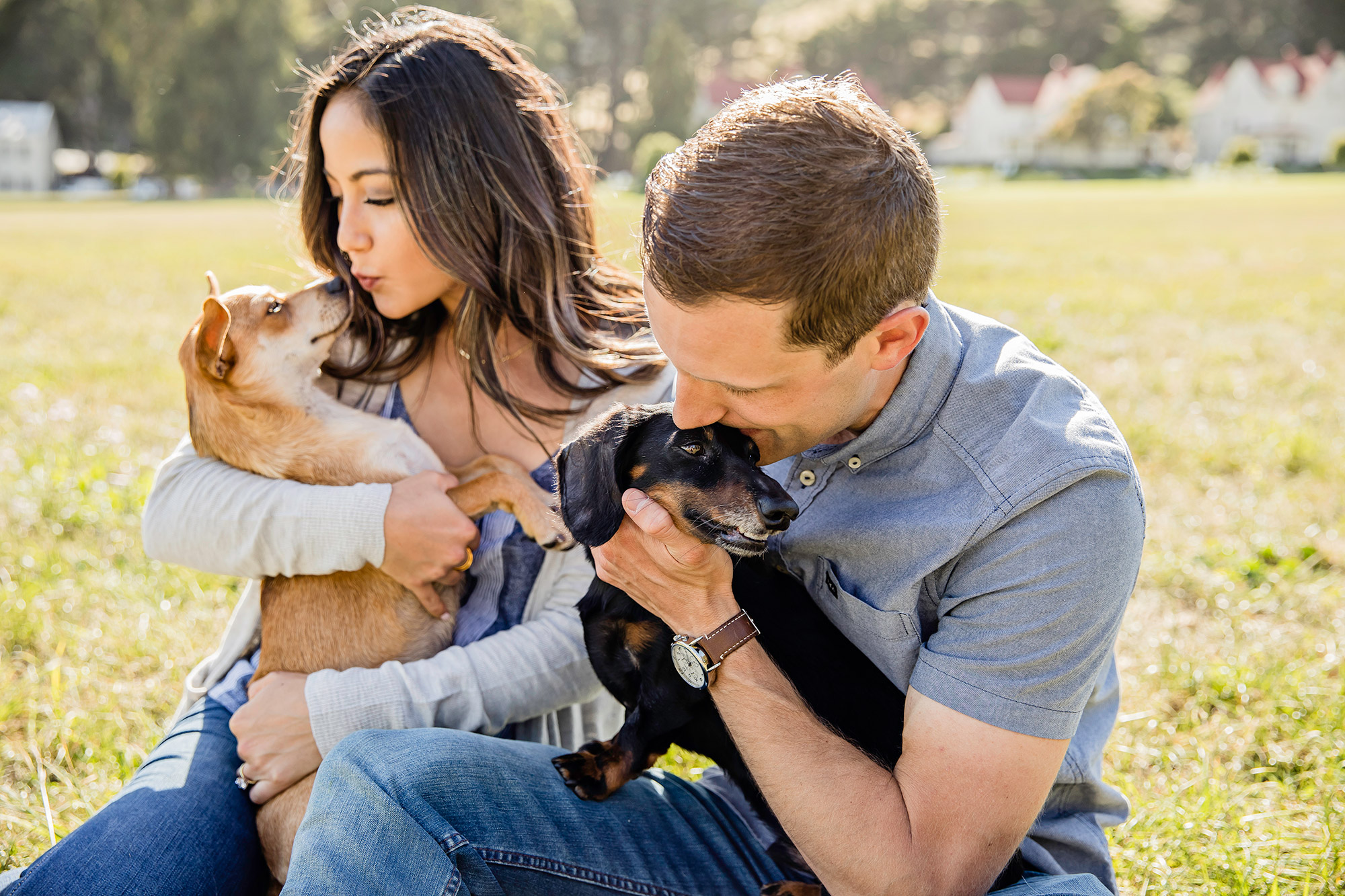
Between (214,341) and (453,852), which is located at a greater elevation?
(214,341)

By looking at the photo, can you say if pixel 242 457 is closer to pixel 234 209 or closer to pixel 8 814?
pixel 8 814

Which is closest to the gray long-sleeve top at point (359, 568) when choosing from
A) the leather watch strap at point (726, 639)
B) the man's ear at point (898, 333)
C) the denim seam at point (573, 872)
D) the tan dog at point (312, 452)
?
the tan dog at point (312, 452)

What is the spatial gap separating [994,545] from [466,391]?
1.95 m

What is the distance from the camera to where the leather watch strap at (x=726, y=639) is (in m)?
2.07

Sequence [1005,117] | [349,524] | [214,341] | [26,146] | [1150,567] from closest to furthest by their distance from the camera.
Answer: [349,524]
[214,341]
[1150,567]
[26,146]
[1005,117]

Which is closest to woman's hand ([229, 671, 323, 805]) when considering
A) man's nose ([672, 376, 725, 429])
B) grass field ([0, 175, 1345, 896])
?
grass field ([0, 175, 1345, 896])

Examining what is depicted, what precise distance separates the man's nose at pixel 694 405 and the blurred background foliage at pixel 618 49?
4086cm

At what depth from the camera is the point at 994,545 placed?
6.15 feet

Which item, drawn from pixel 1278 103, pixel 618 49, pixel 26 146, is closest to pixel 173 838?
pixel 618 49

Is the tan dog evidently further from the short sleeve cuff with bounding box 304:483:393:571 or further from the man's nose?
the man's nose

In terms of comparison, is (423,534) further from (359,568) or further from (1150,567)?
(1150,567)

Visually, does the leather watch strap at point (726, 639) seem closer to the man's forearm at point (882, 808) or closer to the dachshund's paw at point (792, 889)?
the man's forearm at point (882, 808)

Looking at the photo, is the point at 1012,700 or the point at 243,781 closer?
the point at 1012,700

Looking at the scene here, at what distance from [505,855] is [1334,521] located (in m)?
4.60
